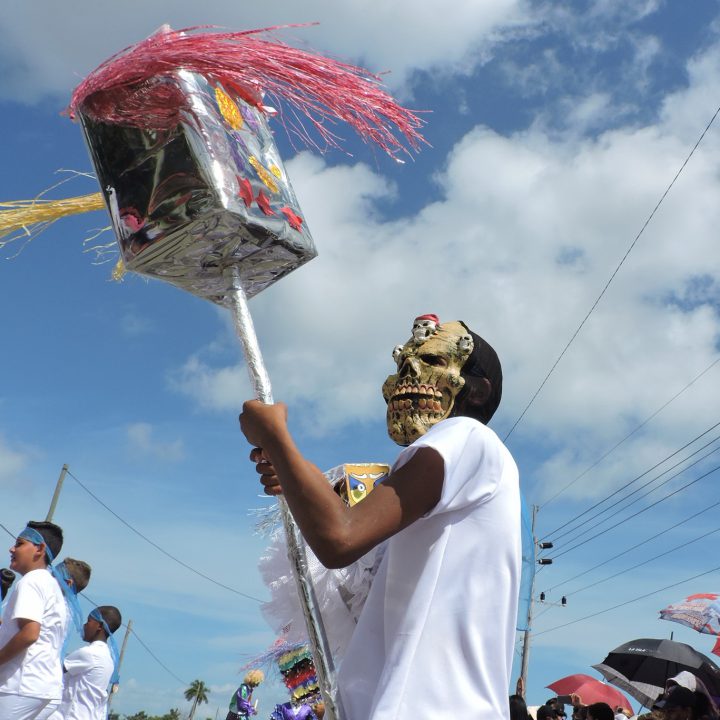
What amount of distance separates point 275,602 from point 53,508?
761 inches

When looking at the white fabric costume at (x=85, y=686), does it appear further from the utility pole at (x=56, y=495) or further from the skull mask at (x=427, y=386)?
the utility pole at (x=56, y=495)

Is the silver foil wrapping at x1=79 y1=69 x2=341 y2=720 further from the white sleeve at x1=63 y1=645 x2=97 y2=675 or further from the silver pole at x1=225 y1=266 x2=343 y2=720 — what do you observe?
the white sleeve at x1=63 y1=645 x2=97 y2=675

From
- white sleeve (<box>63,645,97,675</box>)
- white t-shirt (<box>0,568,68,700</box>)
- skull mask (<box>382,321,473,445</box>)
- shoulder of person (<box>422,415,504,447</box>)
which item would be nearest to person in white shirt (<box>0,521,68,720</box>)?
white t-shirt (<box>0,568,68,700</box>)

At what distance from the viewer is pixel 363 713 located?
1.65 metres

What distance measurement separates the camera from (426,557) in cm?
170

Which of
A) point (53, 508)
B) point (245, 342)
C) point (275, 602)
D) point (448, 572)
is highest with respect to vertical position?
point (53, 508)

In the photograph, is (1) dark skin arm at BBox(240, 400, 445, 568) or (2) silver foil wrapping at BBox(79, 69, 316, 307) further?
(2) silver foil wrapping at BBox(79, 69, 316, 307)

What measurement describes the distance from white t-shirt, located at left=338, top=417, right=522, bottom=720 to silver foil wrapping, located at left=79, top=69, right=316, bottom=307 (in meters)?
0.64

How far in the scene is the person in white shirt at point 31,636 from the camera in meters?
4.37

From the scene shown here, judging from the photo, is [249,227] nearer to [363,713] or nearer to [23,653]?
[363,713]

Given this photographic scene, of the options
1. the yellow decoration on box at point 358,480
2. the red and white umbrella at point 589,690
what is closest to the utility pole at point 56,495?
the red and white umbrella at point 589,690

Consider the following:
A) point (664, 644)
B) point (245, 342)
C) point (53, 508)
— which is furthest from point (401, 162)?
point (53, 508)

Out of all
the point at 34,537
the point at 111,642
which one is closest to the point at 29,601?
the point at 34,537

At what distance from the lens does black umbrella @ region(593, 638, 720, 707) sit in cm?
986
